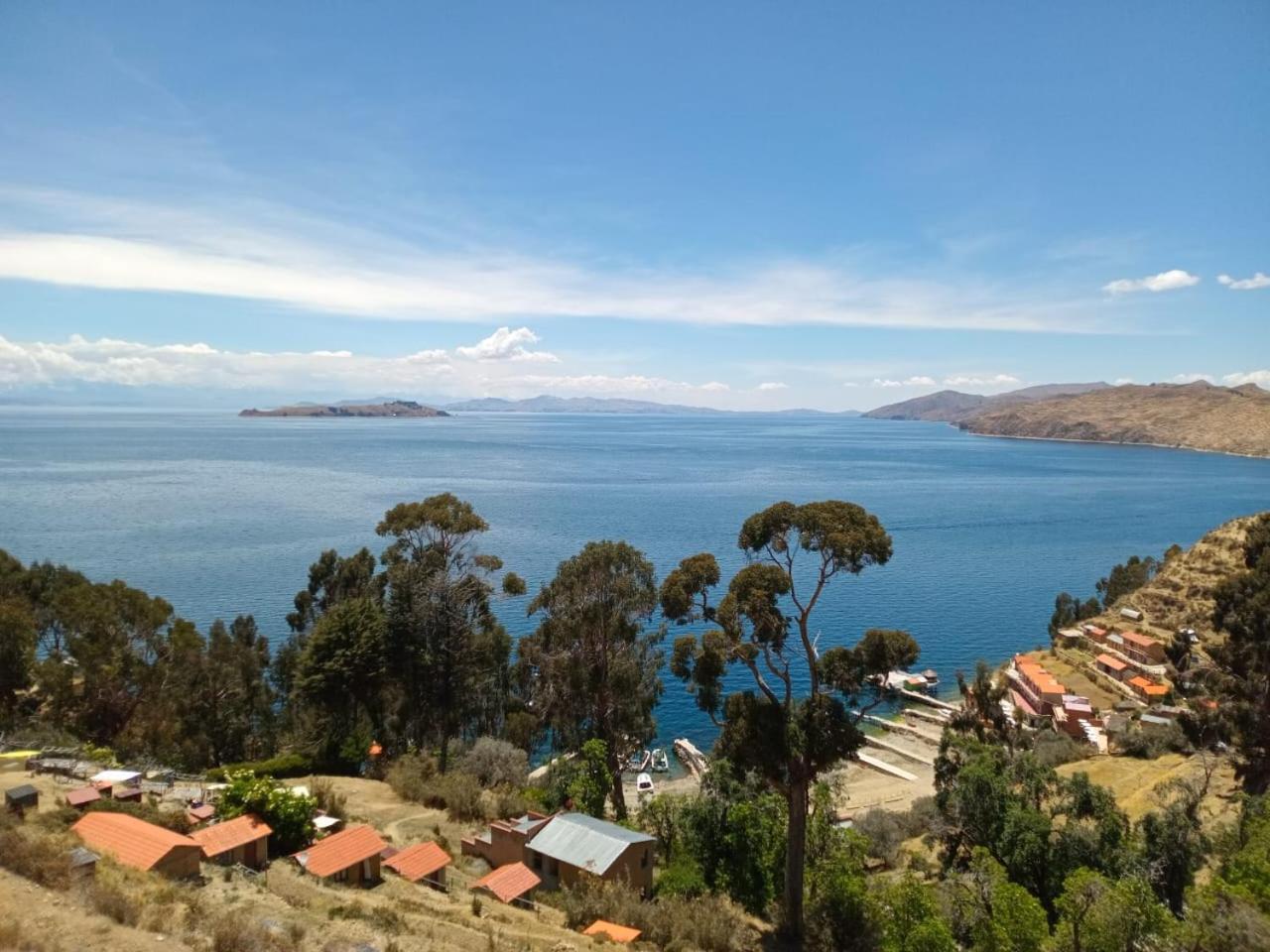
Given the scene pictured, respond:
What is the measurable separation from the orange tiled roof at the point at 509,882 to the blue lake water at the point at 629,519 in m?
24.3

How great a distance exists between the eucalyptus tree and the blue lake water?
48.4ft

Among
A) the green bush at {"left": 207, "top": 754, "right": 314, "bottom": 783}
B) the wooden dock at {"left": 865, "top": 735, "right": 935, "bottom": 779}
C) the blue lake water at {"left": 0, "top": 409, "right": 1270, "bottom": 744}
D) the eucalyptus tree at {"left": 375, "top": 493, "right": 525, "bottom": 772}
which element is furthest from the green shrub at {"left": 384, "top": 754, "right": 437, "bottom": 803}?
the wooden dock at {"left": 865, "top": 735, "right": 935, "bottom": 779}

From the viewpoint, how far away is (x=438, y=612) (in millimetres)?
31141

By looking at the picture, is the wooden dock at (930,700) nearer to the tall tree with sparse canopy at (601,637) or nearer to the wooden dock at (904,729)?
the wooden dock at (904,729)

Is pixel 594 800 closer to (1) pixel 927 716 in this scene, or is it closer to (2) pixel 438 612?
(2) pixel 438 612

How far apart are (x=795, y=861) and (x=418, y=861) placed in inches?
334

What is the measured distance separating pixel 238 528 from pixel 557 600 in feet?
214

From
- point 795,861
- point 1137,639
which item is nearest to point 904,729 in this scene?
point 1137,639

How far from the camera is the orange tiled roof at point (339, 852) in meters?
16.9

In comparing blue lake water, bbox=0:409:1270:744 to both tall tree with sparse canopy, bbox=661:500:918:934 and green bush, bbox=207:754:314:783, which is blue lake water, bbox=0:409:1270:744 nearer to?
green bush, bbox=207:754:314:783

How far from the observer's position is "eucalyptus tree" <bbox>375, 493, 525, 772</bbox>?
3095cm

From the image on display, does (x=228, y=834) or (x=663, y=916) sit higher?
(x=228, y=834)

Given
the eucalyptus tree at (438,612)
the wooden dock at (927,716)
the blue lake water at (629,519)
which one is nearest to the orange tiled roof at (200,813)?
the eucalyptus tree at (438,612)

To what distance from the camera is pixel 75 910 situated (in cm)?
1167
